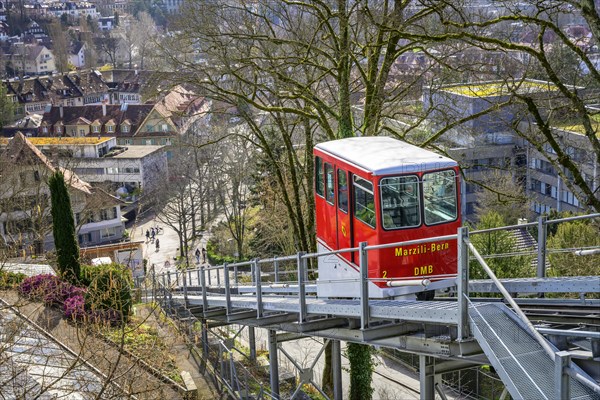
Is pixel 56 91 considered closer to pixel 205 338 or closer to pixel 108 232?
pixel 108 232

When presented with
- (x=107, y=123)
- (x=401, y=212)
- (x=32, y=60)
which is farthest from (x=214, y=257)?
(x=32, y=60)

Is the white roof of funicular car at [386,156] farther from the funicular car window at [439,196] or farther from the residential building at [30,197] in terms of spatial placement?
the residential building at [30,197]

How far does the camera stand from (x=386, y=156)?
1223 centimetres

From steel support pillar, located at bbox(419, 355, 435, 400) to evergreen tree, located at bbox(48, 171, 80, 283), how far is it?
18.5m

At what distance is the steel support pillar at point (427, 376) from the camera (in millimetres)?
9438

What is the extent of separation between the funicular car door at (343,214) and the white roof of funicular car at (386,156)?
38 cm

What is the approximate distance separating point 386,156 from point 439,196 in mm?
1074

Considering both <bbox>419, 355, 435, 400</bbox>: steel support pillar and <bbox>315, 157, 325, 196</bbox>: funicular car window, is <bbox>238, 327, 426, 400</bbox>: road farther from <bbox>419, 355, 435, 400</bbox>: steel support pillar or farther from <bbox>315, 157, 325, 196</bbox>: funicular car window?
<bbox>419, 355, 435, 400</bbox>: steel support pillar

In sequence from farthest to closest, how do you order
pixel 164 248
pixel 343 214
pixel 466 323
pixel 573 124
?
1. pixel 164 248
2. pixel 573 124
3. pixel 343 214
4. pixel 466 323

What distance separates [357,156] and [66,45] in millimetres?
136838

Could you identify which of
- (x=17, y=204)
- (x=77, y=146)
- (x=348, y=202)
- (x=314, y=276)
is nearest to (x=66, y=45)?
(x=77, y=146)

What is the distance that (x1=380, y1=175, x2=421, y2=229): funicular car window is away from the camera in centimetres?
1174

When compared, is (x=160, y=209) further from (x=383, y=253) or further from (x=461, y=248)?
(x=461, y=248)

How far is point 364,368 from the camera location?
18719mm
